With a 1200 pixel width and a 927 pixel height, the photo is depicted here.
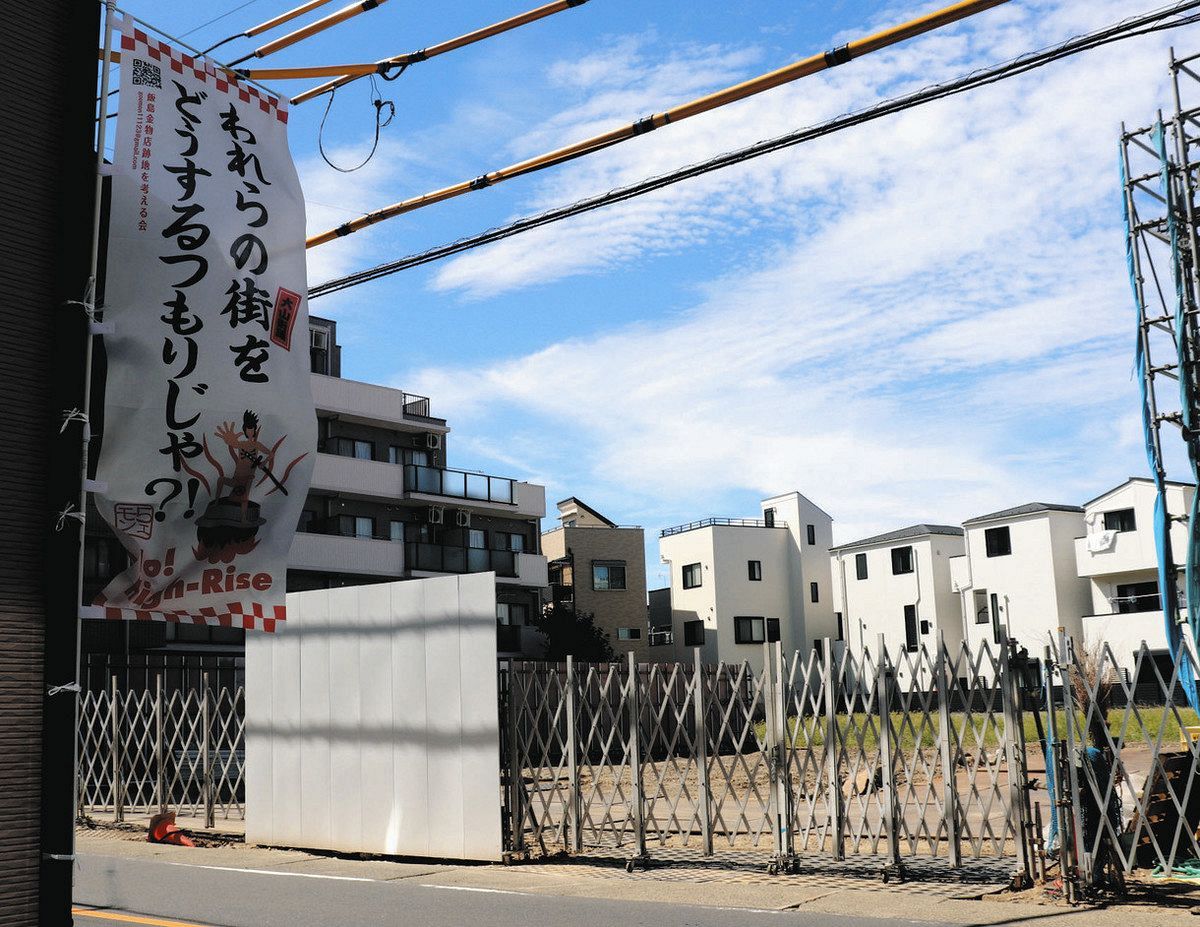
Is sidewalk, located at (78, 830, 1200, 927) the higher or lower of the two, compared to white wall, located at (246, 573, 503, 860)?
lower

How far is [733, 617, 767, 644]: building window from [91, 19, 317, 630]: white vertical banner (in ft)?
153

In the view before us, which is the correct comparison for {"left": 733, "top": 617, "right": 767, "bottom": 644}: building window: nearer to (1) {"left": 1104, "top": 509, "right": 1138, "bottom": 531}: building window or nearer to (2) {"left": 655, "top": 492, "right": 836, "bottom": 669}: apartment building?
(2) {"left": 655, "top": 492, "right": 836, "bottom": 669}: apartment building

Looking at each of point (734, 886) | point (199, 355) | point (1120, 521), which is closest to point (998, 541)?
point (1120, 521)

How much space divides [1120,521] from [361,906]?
122ft

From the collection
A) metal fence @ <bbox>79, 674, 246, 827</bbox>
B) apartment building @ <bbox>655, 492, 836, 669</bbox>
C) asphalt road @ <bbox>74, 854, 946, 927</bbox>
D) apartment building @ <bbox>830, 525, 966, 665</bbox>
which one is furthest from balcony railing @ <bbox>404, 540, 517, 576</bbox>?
asphalt road @ <bbox>74, 854, 946, 927</bbox>

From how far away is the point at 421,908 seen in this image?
932cm

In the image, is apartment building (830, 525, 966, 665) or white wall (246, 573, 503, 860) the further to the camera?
apartment building (830, 525, 966, 665)

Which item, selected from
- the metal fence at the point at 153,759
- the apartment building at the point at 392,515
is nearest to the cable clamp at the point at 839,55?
the metal fence at the point at 153,759

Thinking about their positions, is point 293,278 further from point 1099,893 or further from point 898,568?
point 898,568

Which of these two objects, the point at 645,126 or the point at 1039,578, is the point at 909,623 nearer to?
the point at 1039,578

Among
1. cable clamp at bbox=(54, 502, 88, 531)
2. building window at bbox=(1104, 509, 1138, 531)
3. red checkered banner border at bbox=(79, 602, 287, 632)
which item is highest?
building window at bbox=(1104, 509, 1138, 531)

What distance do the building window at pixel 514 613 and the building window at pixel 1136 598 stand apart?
69.5ft

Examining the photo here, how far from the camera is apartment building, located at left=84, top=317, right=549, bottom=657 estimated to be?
120 ft

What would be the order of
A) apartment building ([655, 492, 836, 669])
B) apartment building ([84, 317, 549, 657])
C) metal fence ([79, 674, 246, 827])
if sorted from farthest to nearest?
apartment building ([655, 492, 836, 669])
apartment building ([84, 317, 549, 657])
metal fence ([79, 674, 246, 827])
